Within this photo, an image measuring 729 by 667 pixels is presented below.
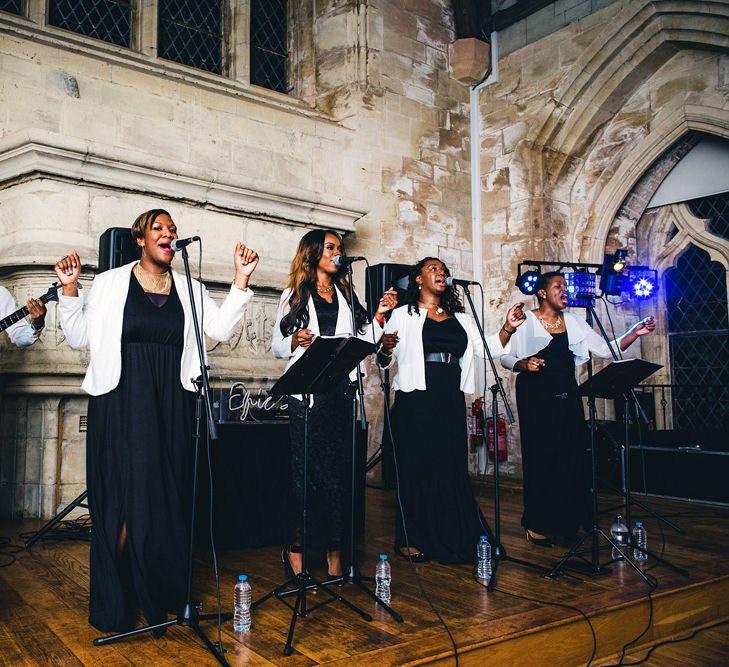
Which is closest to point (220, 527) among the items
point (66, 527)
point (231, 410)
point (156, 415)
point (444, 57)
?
point (231, 410)

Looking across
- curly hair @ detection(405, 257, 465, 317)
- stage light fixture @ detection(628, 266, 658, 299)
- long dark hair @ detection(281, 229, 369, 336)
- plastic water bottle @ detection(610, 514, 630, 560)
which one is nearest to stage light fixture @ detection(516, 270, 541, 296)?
stage light fixture @ detection(628, 266, 658, 299)

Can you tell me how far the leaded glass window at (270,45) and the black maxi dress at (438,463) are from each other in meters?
4.78

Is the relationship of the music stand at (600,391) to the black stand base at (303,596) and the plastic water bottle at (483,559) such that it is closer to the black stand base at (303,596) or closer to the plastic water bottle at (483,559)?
the plastic water bottle at (483,559)

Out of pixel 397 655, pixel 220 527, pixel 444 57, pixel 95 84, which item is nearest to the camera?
pixel 397 655

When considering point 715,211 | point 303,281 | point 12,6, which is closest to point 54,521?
point 303,281

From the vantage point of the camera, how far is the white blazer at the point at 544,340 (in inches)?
185

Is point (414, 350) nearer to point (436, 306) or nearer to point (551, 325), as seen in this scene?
point (436, 306)

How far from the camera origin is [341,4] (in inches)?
306

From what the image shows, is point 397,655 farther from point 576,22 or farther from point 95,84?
point 576,22

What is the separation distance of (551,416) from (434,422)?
90cm

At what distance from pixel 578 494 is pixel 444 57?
5.65m

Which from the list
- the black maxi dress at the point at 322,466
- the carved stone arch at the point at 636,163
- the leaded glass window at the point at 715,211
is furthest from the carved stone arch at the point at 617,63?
the black maxi dress at the point at 322,466

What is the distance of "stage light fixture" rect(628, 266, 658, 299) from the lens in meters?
6.72

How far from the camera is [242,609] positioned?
2850 mm
